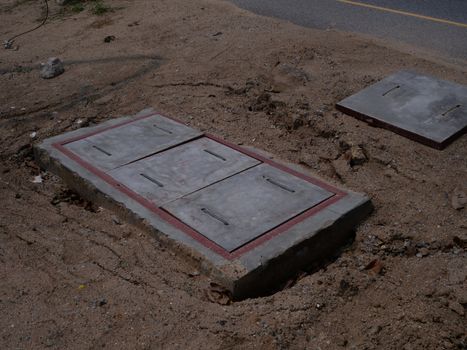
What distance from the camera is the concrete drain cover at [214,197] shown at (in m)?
3.20

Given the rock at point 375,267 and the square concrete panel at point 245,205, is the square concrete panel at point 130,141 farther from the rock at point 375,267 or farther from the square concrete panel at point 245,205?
the rock at point 375,267

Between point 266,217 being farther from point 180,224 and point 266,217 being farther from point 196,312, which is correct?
point 196,312

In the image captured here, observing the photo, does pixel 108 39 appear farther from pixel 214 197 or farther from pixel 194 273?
pixel 194 273

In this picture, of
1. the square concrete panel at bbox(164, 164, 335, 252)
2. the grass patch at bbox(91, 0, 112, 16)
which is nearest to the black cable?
the grass patch at bbox(91, 0, 112, 16)

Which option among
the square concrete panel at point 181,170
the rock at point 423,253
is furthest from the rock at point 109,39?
the rock at point 423,253

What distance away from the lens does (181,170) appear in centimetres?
397

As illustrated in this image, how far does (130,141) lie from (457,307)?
2.61 meters

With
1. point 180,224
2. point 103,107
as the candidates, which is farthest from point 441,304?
point 103,107

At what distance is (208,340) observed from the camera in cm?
279

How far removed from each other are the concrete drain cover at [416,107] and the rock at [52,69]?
9.93 feet

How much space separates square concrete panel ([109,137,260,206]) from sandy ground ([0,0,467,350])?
0.91ft

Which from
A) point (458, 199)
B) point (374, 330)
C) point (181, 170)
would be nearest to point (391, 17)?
point (458, 199)

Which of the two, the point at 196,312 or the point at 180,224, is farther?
the point at 180,224

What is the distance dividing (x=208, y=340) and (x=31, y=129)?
2962 mm
